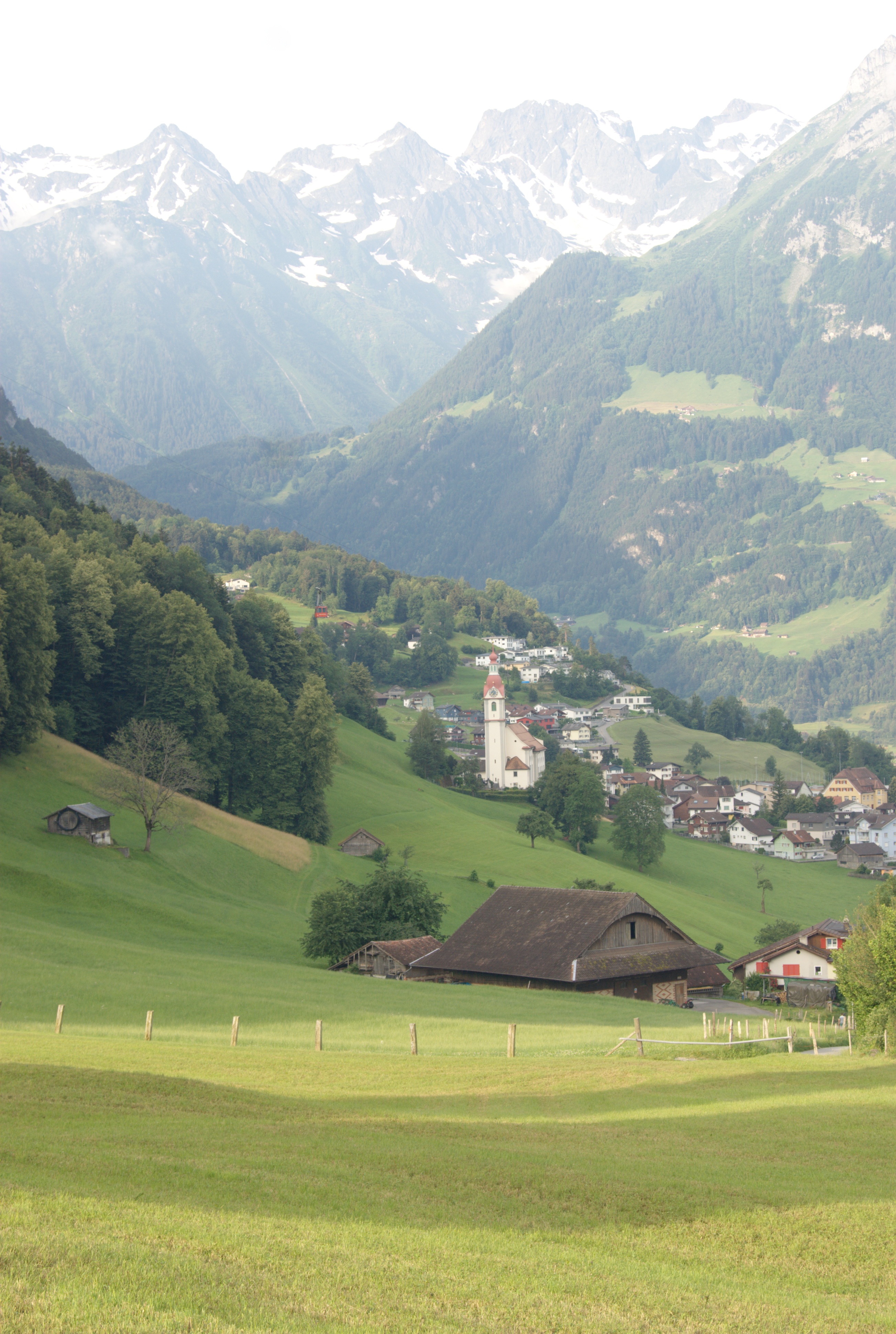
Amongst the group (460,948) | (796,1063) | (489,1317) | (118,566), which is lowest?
(489,1317)

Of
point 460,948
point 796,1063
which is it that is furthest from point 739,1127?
point 460,948

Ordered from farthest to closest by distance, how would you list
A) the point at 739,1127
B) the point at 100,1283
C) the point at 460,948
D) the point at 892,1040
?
the point at 460,948 → the point at 892,1040 → the point at 739,1127 → the point at 100,1283

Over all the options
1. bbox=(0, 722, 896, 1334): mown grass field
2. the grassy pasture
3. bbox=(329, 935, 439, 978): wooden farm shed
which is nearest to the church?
bbox=(329, 935, 439, 978): wooden farm shed

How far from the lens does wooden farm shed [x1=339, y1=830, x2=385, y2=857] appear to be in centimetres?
9600

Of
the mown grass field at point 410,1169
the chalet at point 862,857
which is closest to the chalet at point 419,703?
the chalet at point 862,857

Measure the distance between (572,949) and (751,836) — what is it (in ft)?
356

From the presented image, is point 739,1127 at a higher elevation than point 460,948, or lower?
lower

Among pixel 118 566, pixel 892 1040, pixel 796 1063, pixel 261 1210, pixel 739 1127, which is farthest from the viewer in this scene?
pixel 118 566

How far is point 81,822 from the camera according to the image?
67.6 m

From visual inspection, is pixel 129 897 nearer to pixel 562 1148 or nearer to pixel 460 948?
pixel 460 948

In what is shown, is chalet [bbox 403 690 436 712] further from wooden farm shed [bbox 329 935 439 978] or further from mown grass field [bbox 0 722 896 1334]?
mown grass field [bbox 0 722 896 1334]

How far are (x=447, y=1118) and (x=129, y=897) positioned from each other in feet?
141

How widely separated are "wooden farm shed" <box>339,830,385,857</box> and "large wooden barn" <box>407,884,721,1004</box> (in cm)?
3394

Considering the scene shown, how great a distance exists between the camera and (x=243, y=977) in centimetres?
4597
